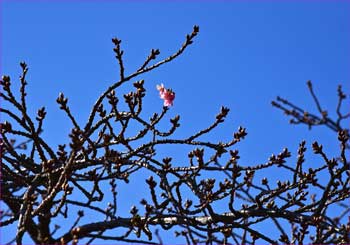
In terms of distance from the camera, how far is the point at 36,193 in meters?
4.15

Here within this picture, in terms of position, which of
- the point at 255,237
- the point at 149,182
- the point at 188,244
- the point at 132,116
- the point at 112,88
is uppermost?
the point at 112,88

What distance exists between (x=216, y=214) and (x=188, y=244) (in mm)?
649

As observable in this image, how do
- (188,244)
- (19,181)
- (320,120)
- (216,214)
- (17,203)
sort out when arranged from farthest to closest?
1. (17,203)
2. (19,181)
3. (216,214)
4. (320,120)
5. (188,244)

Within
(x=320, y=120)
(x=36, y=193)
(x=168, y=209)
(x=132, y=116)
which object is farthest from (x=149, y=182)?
(x=320, y=120)

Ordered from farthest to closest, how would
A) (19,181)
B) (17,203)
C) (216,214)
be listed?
1. (17,203)
2. (19,181)
3. (216,214)

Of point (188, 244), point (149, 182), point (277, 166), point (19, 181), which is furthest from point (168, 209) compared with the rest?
point (19, 181)

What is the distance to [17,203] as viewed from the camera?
471cm

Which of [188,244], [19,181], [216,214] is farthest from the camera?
[19,181]

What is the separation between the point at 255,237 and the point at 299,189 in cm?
70

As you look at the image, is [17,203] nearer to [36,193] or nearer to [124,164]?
[36,193]

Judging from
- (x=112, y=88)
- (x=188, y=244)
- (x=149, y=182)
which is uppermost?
(x=112, y=88)

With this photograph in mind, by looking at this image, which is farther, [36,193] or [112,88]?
[112,88]

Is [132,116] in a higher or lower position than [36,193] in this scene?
higher

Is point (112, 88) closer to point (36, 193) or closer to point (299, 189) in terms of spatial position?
point (36, 193)
